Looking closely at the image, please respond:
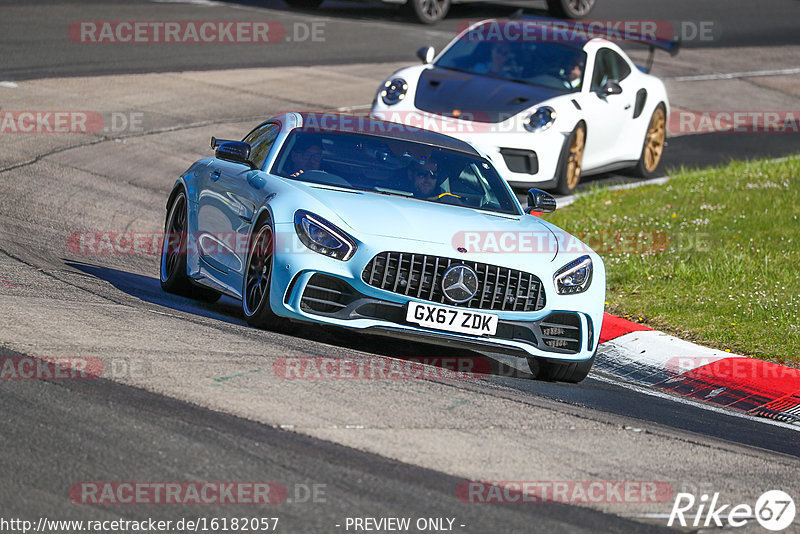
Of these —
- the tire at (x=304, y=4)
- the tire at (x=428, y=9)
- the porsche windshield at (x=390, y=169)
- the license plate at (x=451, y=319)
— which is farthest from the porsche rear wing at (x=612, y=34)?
the tire at (x=304, y=4)

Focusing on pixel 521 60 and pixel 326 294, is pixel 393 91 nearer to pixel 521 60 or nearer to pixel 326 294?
pixel 521 60

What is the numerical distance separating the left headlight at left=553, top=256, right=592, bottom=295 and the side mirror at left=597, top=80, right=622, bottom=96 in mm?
6993

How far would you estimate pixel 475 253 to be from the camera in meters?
7.33

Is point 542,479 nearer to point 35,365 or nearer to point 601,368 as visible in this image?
point 35,365

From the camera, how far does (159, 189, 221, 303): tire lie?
8945mm

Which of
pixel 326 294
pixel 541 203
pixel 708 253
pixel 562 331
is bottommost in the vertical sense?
pixel 708 253

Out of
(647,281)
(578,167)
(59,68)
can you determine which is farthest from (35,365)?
(59,68)

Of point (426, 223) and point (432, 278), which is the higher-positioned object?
point (426, 223)

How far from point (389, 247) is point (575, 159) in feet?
24.2

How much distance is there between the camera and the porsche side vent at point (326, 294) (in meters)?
7.12

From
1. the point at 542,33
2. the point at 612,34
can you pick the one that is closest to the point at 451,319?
the point at 542,33

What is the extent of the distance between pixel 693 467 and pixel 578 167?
870 centimetres

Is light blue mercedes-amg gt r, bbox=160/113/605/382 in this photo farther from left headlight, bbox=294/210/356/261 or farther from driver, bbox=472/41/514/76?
driver, bbox=472/41/514/76

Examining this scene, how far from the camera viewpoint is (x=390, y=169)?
8.34 meters
